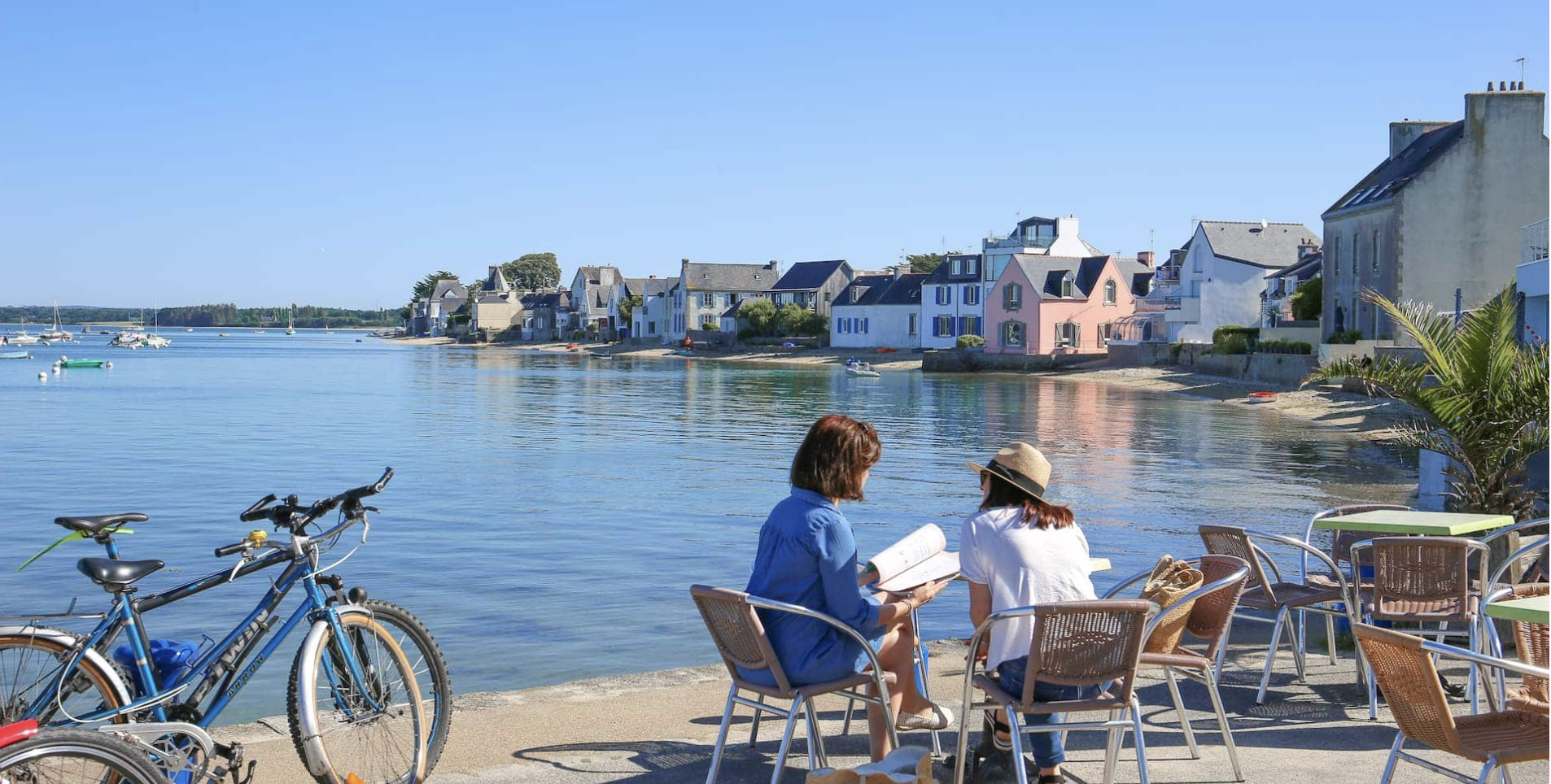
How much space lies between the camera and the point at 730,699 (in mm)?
5551

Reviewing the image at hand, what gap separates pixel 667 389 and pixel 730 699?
57.4m

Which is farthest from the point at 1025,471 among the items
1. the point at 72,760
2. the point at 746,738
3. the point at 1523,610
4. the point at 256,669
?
the point at 72,760

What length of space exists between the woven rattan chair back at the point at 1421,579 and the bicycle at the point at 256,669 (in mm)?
4578

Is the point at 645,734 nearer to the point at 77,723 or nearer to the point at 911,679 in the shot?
the point at 911,679

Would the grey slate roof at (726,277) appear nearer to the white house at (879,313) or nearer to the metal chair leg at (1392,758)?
the white house at (879,313)

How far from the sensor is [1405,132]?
51625 millimetres

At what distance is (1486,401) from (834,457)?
20.8 feet

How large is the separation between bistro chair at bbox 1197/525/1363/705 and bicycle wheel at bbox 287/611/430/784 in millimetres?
4085

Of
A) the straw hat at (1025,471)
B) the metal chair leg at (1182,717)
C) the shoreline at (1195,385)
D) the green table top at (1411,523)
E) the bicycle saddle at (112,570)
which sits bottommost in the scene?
the shoreline at (1195,385)

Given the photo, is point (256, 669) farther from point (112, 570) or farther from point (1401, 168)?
point (1401, 168)

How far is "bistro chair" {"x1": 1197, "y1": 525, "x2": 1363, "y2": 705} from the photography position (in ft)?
→ 23.6

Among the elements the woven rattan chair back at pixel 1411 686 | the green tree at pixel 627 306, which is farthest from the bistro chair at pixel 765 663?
the green tree at pixel 627 306

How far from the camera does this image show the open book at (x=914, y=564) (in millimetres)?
5703

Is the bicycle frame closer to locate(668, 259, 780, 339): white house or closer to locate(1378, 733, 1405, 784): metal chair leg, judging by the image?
locate(1378, 733, 1405, 784): metal chair leg
